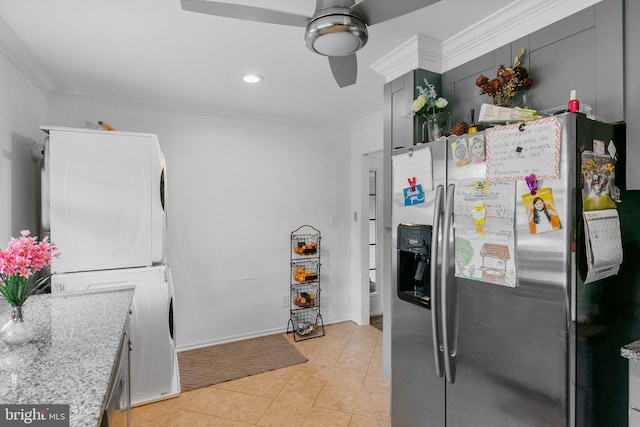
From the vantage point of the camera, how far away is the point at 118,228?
233cm

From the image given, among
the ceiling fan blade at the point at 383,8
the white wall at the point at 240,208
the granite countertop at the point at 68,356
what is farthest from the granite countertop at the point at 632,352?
the white wall at the point at 240,208

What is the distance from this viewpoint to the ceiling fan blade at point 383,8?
3.88 feet

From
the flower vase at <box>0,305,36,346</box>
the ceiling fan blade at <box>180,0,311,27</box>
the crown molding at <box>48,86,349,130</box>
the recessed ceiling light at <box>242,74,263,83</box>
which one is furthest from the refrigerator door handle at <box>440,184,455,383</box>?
the crown molding at <box>48,86,349,130</box>

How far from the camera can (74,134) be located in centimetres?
222

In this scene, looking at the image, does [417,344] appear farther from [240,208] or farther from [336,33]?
[240,208]

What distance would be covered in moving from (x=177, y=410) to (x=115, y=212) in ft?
4.66

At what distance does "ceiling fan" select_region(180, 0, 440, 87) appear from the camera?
3.90ft

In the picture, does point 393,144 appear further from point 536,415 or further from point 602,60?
point 536,415

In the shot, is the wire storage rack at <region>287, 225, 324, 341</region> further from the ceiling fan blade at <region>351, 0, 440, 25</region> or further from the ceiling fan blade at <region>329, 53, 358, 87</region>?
the ceiling fan blade at <region>351, 0, 440, 25</region>

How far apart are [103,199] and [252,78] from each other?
1352 millimetres

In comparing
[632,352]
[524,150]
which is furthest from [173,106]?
[632,352]

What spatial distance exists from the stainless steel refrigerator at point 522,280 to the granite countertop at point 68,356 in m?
1.29

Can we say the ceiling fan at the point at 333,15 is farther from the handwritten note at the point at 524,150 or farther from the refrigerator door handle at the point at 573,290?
the refrigerator door handle at the point at 573,290

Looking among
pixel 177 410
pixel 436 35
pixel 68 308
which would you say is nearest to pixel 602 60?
pixel 436 35
